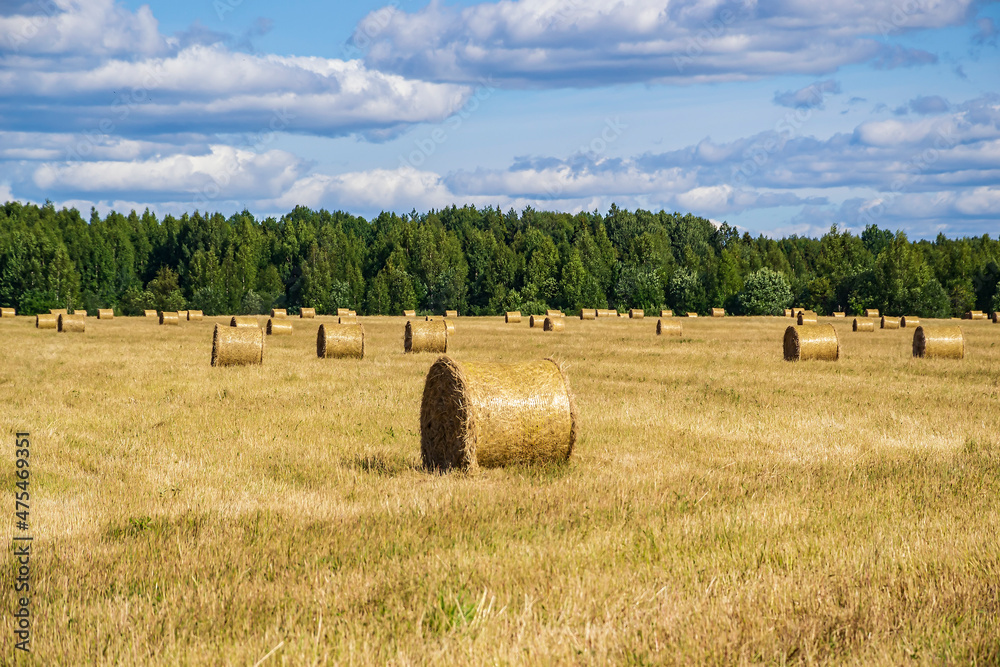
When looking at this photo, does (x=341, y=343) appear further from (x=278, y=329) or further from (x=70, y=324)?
(x=70, y=324)

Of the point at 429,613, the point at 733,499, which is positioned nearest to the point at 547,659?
the point at 429,613

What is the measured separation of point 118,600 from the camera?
6.46m

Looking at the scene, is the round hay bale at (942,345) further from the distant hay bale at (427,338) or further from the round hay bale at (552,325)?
the round hay bale at (552,325)

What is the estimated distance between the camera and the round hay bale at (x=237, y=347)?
25.2m

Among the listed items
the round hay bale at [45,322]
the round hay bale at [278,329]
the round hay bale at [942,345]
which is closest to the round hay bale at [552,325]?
the round hay bale at [278,329]

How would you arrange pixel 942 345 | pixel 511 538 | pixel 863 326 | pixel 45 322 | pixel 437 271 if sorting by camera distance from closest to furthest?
1. pixel 511 538
2. pixel 942 345
3. pixel 45 322
4. pixel 863 326
5. pixel 437 271

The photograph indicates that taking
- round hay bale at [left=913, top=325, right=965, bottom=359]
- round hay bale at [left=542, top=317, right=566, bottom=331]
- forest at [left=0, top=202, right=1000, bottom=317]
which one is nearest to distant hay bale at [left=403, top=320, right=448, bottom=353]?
round hay bale at [left=913, top=325, right=965, bottom=359]

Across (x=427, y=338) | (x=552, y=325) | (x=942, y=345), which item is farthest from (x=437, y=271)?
(x=942, y=345)

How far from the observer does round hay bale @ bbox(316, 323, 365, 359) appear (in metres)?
28.6

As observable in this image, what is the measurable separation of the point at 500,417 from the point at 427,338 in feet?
66.8

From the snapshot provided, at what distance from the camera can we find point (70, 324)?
46.5 m

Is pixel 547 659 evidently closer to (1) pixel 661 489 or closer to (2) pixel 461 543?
(2) pixel 461 543

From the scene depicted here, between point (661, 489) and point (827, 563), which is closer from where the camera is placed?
point (827, 563)

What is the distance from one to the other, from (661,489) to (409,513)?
2.86 metres
